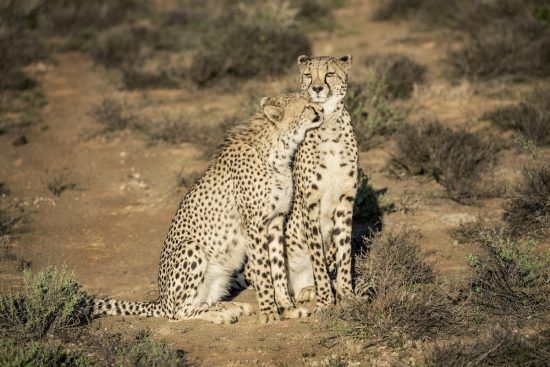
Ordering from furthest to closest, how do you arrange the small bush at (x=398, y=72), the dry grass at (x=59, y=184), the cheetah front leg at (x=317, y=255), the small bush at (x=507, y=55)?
the small bush at (x=507, y=55) → the small bush at (x=398, y=72) → the dry grass at (x=59, y=184) → the cheetah front leg at (x=317, y=255)

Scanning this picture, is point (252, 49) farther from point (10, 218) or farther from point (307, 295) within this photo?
point (307, 295)

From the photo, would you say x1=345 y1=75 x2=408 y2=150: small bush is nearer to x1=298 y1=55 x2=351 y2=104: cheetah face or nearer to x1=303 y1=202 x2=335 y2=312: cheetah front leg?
x1=298 y1=55 x2=351 y2=104: cheetah face

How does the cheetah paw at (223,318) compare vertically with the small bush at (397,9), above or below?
below

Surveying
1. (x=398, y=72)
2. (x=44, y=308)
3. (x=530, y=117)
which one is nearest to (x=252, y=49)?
(x=398, y=72)

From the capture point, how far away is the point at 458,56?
11.2 meters

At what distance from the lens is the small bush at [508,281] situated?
15.5 ft

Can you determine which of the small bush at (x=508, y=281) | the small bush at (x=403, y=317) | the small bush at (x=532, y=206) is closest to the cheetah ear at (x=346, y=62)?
the small bush at (x=508, y=281)

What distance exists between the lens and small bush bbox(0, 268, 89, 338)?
15.6 ft

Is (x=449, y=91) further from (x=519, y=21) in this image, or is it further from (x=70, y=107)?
(x=70, y=107)

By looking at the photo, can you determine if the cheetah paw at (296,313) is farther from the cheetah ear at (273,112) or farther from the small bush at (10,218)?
the small bush at (10,218)

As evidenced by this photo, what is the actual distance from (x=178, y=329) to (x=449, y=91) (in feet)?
20.0

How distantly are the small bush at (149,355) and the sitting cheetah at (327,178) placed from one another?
1.03 m

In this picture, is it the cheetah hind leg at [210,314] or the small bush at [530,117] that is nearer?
the cheetah hind leg at [210,314]

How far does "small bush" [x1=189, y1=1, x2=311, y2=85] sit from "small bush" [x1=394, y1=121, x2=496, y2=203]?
12.8 ft
